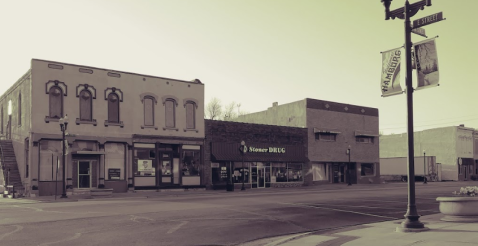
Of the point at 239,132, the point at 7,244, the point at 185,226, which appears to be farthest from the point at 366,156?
the point at 7,244

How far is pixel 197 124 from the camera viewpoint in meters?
40.8

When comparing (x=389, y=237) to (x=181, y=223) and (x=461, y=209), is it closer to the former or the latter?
(x=461, y=209)

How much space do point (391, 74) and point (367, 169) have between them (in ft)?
156

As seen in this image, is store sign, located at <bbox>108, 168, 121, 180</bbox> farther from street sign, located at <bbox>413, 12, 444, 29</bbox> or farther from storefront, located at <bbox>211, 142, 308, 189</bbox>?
street sign, located at <bbox>413, 12, 444, 29</bbox>

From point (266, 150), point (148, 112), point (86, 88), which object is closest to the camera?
point (86, 88)

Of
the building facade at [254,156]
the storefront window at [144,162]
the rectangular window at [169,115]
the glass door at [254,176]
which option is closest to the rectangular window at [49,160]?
the storefront window at [144,162]

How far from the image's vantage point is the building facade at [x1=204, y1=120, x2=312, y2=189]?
41438mm

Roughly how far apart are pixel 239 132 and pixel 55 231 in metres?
30.6

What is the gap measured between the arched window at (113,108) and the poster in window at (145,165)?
156 inches

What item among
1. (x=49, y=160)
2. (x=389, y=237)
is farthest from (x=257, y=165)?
(x=389, y=237)

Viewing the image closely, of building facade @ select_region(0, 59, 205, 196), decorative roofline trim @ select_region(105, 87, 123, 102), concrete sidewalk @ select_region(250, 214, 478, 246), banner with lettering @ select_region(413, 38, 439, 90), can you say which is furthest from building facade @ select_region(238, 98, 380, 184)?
banner with lettering @ select_region(413, 38, 439, 90)

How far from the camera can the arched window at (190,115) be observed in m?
40.5

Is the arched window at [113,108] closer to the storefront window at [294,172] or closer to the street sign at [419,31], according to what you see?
the storefront window at [294,172]

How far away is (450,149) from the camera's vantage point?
78.5 metres
